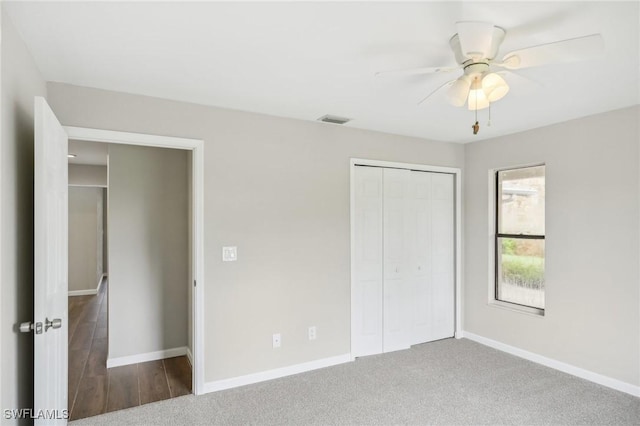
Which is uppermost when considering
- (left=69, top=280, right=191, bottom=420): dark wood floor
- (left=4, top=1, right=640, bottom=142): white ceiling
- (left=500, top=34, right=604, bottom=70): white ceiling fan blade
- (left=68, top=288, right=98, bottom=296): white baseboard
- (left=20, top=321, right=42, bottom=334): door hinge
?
(left=4, top=1, right=640, bottom=142): white ceiling

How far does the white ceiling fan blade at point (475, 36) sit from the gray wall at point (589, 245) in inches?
89.6

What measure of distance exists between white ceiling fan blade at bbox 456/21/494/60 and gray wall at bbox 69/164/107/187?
6907 mm

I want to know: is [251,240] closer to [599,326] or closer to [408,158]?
[408,158]

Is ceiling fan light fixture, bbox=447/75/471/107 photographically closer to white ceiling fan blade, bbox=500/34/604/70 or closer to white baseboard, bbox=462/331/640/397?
white ceiling fan blade, bbox=500/34/604/70

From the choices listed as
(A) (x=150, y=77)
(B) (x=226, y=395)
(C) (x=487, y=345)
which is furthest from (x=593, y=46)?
(C) (x=487, y=345)

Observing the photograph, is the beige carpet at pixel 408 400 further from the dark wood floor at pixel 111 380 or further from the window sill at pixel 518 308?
the window sill at pixel 518 308

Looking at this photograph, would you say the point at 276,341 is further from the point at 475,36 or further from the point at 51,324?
the point at 475,36

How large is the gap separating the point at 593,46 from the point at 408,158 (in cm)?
260

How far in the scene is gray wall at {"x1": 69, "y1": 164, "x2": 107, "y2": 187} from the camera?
21.6 ft

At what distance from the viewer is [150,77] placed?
2.45 metres

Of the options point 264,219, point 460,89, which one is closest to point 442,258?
point 264,219

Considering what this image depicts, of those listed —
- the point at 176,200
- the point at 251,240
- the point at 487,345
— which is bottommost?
the point at 487,345

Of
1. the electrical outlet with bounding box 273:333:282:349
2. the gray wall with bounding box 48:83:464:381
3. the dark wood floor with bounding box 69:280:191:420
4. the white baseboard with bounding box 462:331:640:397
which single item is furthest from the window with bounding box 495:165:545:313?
the dark wood floor with bounding box 69:280:191:420

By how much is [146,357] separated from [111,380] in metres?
0.46
